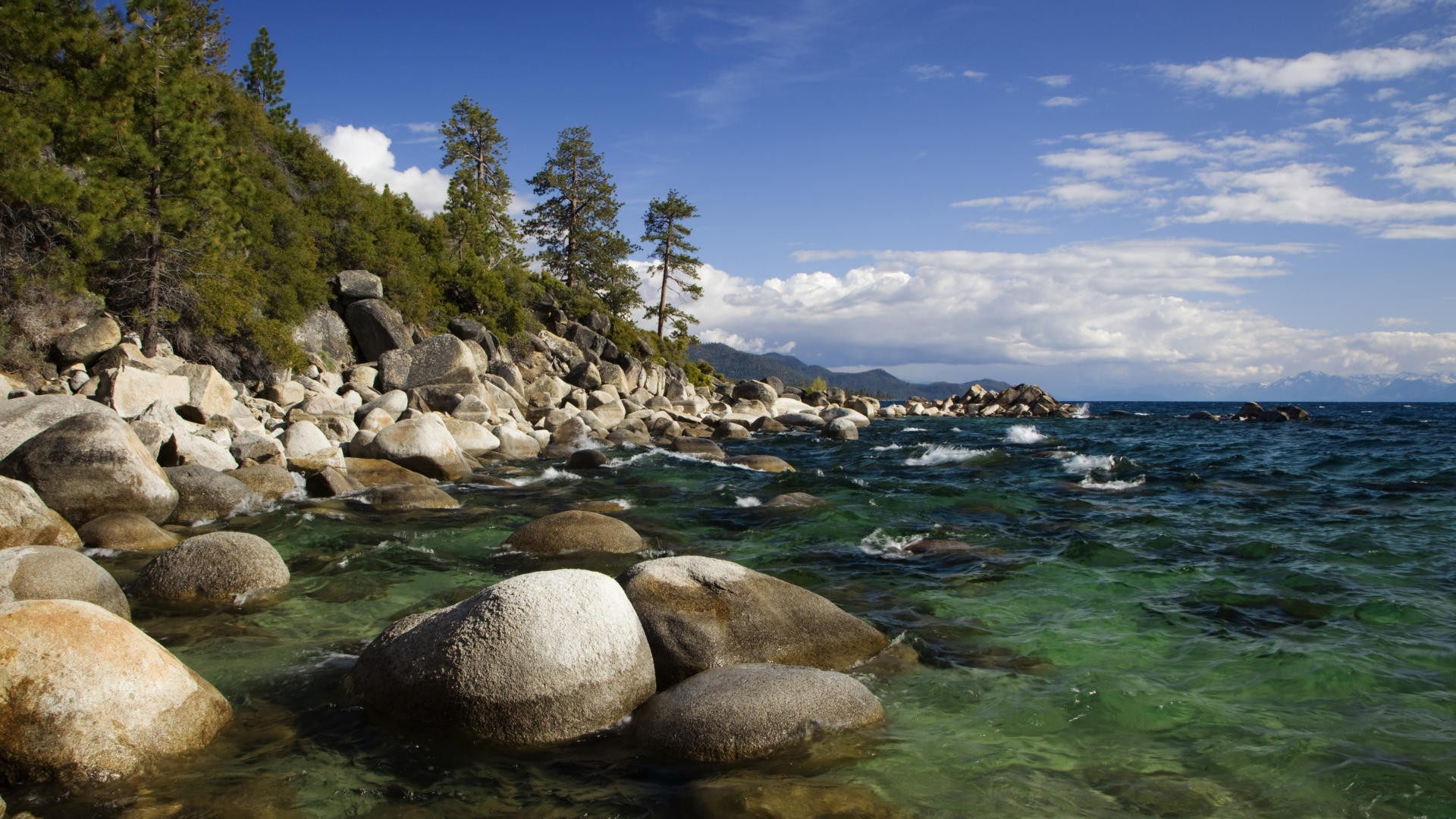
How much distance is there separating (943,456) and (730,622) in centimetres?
1847

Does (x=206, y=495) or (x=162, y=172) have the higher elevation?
(x=162, y=172)

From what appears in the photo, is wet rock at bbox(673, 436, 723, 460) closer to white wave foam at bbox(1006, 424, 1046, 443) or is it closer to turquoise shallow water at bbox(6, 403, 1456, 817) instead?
turquoise shallow water at bbox(6, 403, 1456, 817)

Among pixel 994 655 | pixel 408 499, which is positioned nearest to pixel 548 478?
pixel 408 499

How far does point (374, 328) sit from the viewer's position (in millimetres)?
28234

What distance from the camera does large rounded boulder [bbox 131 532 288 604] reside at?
801 centimetres

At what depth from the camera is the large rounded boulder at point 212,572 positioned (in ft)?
26.3

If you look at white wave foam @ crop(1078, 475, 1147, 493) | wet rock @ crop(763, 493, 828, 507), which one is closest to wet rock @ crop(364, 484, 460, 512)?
wet rock @ crop(763, 493, 828, 507)

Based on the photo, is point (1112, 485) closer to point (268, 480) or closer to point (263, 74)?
point (268, 480)

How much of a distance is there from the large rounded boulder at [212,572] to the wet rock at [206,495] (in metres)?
3.90

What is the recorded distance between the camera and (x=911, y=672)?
21.8ft

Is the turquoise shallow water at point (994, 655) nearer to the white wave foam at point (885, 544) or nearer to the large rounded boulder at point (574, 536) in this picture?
the white wave foam at point (885, 544)

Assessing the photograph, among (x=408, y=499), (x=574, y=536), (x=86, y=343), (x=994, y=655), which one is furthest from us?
(x=86, y=343)

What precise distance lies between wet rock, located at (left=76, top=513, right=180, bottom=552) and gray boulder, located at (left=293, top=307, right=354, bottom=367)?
662 inches

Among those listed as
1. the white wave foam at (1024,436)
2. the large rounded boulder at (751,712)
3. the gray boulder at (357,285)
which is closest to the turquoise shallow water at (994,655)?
the large rounded boulder at (751,712)
